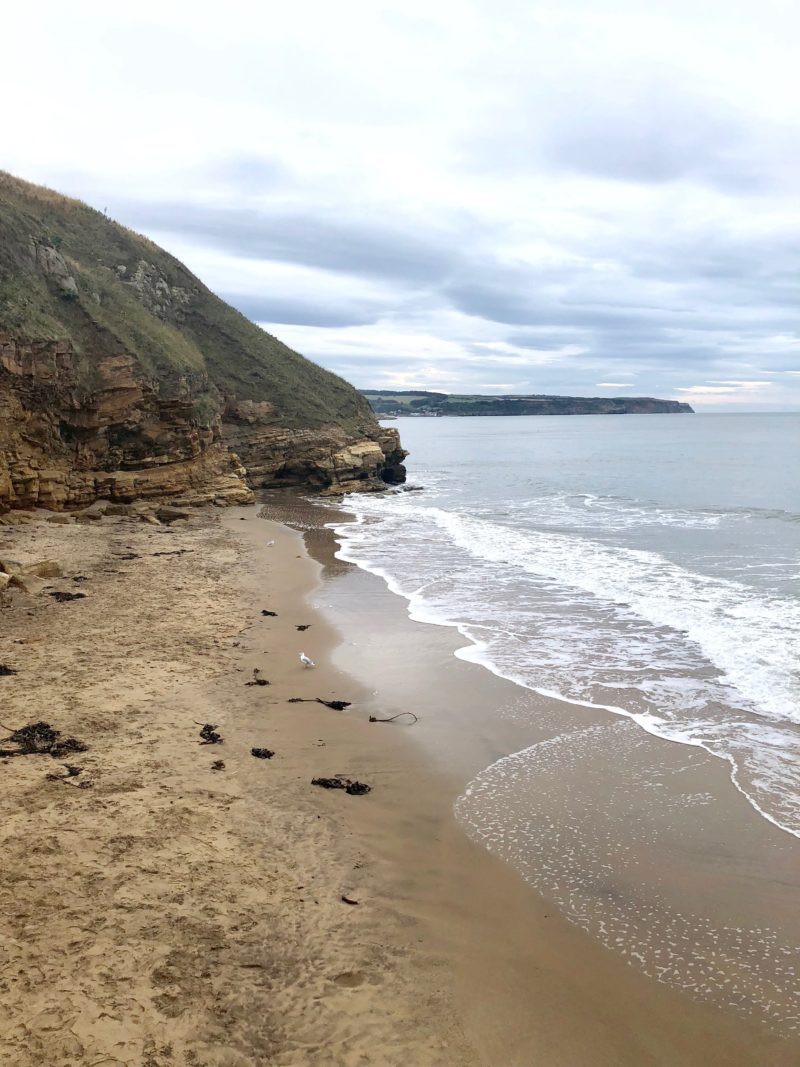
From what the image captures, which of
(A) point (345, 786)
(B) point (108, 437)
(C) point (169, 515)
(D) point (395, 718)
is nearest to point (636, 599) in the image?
(D) point (395, 718)

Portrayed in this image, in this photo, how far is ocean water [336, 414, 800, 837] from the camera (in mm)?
8281

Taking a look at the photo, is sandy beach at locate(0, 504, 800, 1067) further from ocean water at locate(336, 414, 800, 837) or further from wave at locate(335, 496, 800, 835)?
ocean water at locate(336, 414, 800, 837)

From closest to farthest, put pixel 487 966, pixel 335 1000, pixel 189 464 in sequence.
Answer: pixel 335 1000 → pixel 487 966 → pixel 189 464

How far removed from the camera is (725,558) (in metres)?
19.0

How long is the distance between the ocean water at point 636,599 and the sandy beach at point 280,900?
1.02 metres

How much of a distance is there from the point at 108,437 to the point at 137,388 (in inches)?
87.2

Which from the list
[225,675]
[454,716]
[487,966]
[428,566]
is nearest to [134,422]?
[428,566]

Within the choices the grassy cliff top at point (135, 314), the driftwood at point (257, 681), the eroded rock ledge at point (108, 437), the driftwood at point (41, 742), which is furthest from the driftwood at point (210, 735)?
the grassy cliff top at point (135, 314)

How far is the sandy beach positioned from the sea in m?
0.34

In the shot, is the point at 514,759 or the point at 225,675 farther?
the point at 225,675

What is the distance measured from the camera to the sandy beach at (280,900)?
3641 mm

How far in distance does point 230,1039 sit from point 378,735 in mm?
4229

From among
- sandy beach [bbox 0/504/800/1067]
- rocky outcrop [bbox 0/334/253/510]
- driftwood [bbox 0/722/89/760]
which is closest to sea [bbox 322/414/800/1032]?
sandy beach [bbox 0/504/800/1067]

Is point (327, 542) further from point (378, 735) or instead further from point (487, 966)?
point (487, 966)
